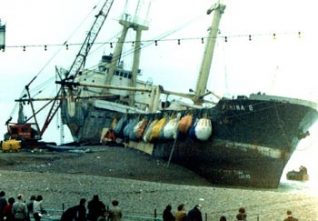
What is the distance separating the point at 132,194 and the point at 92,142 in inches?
1571

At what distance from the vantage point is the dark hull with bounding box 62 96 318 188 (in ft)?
161

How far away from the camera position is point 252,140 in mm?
49906

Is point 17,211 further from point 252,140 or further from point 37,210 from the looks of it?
point 252,140

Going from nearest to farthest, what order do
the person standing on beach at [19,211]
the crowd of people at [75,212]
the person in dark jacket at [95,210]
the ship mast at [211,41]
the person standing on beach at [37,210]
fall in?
the crowd of people at [75,212]
the person standing on beach at [19,211]
the person in dark jacket at [95,210]
the person standing on beach at [37,210]
the ship mast at [211,41]

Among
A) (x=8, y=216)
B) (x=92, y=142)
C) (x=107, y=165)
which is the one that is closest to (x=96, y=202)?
(x=8, y=216)

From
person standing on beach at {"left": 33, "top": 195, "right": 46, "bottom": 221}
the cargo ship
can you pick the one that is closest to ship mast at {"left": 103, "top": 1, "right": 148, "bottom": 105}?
the cargo ship

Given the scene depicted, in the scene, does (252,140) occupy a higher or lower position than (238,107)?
lower

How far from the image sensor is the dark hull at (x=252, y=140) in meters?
48.9

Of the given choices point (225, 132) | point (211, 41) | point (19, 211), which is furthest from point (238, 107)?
point (19, 211)

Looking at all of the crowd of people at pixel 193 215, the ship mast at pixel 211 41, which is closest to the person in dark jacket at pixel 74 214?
the crowd of people at pixel 193 215

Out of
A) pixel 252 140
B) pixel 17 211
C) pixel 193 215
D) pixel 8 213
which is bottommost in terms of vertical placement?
pixel 8 213

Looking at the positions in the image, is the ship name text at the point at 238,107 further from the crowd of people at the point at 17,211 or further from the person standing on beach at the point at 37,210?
the crowd of people at the point at 17,211

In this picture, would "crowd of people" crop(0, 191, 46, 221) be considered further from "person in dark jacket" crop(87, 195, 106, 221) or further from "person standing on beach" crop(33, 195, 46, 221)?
"person in dark jacket" crop(87, 195, 106, 221)

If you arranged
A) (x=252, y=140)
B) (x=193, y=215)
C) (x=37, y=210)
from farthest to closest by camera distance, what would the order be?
(x=252, y=140), (x=37, y=210), (x=193, y=215)
